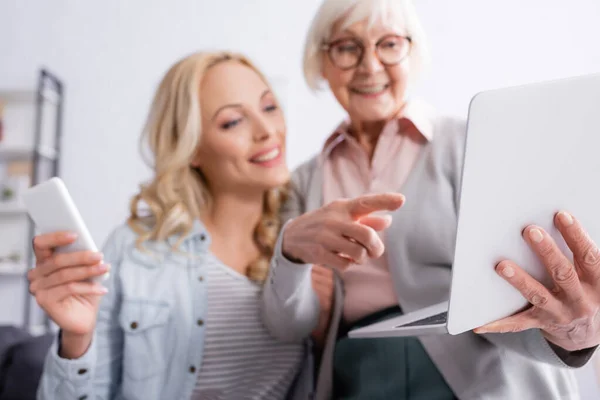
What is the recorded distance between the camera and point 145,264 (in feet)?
3.88

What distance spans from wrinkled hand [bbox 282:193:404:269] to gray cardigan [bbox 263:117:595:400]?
0.09 m

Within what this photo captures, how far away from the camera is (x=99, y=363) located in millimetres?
1106

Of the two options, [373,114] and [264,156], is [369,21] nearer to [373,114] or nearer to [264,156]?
[373,114]

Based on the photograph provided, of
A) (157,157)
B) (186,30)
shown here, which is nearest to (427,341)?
(157,157)

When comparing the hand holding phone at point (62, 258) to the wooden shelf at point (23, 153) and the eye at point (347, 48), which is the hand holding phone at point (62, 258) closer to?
the eye at point (347, 48)

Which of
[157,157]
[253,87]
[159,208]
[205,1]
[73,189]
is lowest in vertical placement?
[73,189]

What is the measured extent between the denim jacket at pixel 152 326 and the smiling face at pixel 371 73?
0.51 metres

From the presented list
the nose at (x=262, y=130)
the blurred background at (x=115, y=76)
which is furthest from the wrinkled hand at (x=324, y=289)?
the blurred background at (x=115, y=76)

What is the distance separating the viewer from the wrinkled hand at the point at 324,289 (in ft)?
3.83

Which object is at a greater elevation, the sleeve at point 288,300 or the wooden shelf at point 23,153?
the sleeve at point 288,300

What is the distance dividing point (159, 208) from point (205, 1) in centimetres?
191

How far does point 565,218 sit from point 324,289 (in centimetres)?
66

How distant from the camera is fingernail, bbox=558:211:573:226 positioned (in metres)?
0.58

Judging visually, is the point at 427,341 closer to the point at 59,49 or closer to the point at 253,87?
the point at 253,87
